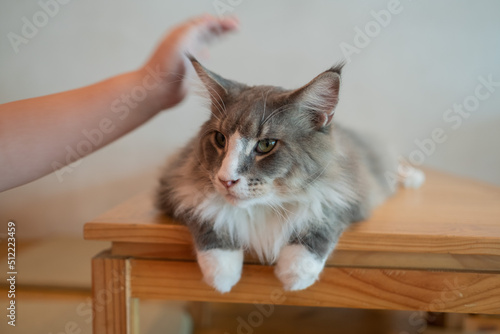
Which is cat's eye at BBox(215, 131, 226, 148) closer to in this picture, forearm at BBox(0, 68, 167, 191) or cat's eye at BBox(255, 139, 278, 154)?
cat's eye at BBox(255, 139, 278, 154)

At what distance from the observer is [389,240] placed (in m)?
0.82

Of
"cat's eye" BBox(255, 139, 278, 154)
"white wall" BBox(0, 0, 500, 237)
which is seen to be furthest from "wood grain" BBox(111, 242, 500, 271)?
"white wall" BBox(0, 0, 500, 237)

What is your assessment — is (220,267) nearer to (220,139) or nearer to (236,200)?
(236,200)

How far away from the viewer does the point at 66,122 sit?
895 millimetres

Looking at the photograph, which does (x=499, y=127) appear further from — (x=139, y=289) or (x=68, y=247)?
(x=68, y=247)

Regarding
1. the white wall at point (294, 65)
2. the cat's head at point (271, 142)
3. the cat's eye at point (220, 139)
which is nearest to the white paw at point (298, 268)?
the cat's head at point (271, 142)

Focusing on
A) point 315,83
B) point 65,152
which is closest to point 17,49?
point 65,152

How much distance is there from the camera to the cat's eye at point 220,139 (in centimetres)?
85

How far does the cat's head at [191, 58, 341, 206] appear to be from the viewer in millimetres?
766

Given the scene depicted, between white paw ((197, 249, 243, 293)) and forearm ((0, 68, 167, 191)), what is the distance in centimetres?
43

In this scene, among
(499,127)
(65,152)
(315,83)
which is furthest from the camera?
(499,127)

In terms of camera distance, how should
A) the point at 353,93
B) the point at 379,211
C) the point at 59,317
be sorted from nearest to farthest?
the point at 379,211 → the point at 59,317 → the point at 353,93

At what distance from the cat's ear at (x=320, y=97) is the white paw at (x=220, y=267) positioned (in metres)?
0.35

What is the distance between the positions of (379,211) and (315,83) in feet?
1.55
